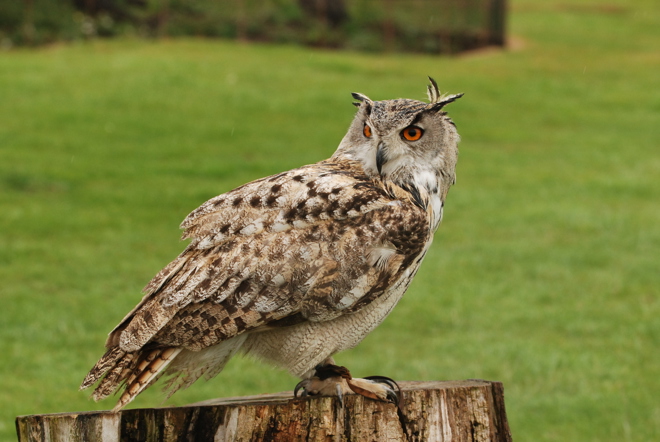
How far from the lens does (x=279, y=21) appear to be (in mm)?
22484

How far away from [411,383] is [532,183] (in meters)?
10.00

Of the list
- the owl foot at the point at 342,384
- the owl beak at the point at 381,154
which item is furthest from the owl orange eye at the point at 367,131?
the owl foot at the point at 342,384

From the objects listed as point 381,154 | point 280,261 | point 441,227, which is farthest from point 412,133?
point 441,227

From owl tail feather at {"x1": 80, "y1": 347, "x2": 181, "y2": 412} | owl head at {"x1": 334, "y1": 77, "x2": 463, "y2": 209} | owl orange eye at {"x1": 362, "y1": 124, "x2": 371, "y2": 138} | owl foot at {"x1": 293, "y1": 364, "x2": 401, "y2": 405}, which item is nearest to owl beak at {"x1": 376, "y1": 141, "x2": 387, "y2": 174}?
owl head at {"x1": 334, "y1": 77, "x2": 463, "y2": 209}

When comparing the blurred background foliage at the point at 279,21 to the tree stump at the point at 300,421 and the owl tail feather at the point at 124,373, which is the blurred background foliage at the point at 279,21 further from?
the tree stump at the point at 300,421

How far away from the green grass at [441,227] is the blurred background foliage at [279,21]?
971mm

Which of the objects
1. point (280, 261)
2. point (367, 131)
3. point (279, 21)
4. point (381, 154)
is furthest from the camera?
point (279, 21)

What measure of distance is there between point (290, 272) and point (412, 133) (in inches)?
35.9

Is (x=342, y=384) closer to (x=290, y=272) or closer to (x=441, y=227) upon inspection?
(x=290, y=272)

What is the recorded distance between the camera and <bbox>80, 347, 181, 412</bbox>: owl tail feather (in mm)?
3676

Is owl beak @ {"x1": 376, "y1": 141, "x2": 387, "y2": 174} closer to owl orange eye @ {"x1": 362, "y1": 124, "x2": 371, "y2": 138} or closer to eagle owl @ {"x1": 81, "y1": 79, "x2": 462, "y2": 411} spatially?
eagle owl @ {"x1": 81, "y1": 79, "x2": 462, "y2": 411}

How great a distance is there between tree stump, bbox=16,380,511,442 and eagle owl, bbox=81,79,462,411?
0.42ft

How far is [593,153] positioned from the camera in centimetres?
1567

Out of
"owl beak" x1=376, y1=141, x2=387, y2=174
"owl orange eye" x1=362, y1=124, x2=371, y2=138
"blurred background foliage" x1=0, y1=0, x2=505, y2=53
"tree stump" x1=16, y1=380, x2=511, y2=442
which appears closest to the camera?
"tree stump" x1=16, y1=380, x2=511, y2=442
